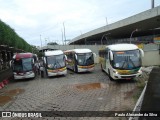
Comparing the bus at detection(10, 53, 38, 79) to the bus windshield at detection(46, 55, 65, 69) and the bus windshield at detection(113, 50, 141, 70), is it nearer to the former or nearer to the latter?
the bus windshield at detection(46, 55, 65, 69)

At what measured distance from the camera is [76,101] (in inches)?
539

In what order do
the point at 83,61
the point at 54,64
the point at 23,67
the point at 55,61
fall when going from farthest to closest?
1. the point at 83,61
2. the point at 55,61
3. the point at 54,64
4. the point at 23,67

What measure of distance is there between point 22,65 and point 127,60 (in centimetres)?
1108

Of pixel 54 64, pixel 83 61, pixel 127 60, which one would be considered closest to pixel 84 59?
pixel 83 61

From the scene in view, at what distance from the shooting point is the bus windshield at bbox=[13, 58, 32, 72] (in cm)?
2561

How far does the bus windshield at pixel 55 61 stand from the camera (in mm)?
25973

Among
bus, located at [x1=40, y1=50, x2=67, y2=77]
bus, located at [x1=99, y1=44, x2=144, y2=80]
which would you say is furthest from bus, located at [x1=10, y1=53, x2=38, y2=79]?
bus, located at [x1=99, y1=44, x2=144, y2=80]

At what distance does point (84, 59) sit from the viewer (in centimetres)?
2814

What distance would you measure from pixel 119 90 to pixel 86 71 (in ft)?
39.9

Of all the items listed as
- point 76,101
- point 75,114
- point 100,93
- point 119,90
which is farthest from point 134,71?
point 75,114

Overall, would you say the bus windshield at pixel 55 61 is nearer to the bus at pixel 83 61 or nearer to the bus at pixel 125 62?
the bus at pixel 83 61

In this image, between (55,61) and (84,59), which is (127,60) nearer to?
(55,61)

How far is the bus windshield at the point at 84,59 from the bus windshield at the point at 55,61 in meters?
2.37

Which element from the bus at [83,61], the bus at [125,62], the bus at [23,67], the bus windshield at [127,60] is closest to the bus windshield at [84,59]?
the bus at [83,61]
